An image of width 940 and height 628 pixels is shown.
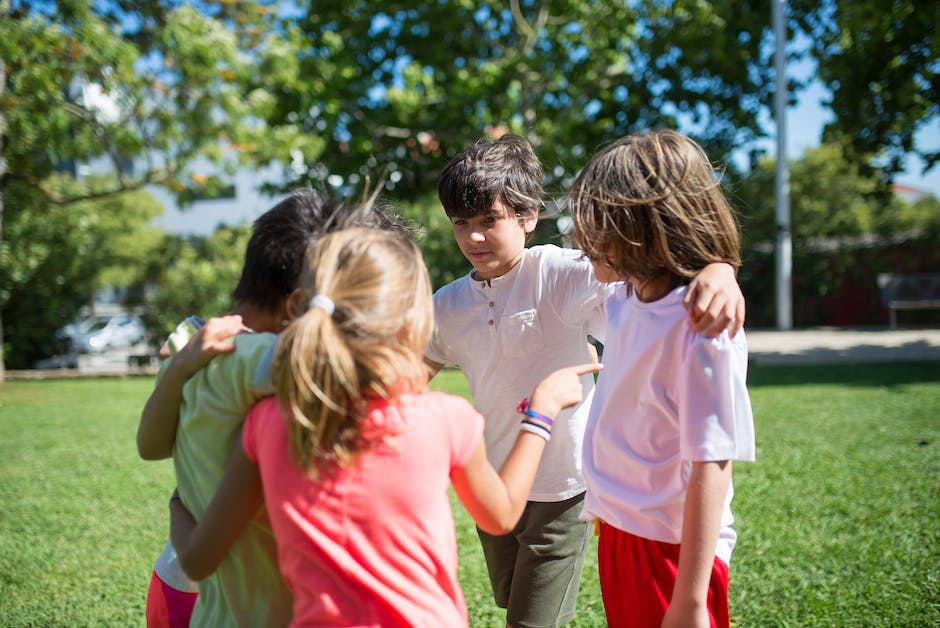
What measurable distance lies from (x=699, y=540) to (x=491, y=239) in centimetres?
124

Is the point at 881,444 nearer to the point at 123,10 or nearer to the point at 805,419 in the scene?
the point at 805,419

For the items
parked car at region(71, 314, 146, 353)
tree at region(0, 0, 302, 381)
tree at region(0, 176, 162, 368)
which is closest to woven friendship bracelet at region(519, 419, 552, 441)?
tree at region(0, 0, 302, 381)

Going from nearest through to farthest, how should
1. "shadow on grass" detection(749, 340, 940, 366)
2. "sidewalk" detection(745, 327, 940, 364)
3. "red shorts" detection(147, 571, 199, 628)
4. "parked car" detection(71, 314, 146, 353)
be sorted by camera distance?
"red shorts" detection(147, 571, 199, 628) < "shadow on grass" detection(749, 340, 940, 366) < "sidewalk" detection(745, 327, 940, 364) < "parked car" detection(71, 314, 146, 353)

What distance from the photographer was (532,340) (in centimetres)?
244

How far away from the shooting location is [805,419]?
285 inches

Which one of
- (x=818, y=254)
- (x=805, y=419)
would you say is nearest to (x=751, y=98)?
(x=818, y=254)

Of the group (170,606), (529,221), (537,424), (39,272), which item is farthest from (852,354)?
(39,272)

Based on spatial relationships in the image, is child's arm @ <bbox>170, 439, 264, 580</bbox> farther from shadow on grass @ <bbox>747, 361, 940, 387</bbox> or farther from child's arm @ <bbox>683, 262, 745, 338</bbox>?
shadow on grass @ <bbox>747, 361, 940, 387</bbox>

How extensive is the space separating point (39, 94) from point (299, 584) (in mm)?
11530

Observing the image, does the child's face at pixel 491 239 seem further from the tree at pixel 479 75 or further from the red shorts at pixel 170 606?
the tree at pixel 479 75

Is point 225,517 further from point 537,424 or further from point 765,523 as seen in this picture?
point 765,523

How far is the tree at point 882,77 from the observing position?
36.9 ft

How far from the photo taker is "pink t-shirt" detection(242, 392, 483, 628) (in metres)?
1.26

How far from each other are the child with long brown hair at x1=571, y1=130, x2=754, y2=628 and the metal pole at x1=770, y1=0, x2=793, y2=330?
49.0 ft
